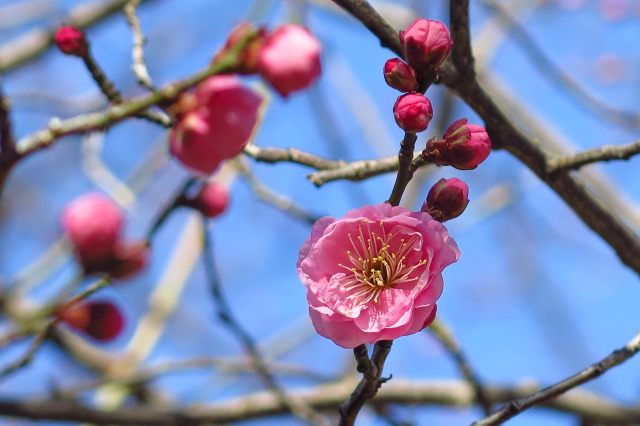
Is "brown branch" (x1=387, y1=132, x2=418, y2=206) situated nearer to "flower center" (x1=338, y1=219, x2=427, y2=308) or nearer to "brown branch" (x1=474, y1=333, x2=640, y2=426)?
"flower center" (x1=338, y1=219, x2=427, y2=308)

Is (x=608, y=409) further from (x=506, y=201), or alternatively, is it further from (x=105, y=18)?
(x=105, y=18)

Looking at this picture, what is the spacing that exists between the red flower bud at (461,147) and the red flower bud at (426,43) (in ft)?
0.37

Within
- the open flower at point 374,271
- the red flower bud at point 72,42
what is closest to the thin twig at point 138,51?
the red flower bud at point 72,42

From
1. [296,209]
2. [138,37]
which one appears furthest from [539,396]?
[138,37]

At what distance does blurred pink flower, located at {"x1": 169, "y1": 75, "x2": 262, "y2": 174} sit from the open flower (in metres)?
0.22

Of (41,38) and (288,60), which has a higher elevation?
(41,38)

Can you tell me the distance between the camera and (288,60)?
877 mm

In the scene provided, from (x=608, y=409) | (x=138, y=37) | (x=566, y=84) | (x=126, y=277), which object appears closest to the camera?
(x=126, y=277)

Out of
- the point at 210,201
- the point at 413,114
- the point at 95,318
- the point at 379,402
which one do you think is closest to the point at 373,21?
the point at 413,114

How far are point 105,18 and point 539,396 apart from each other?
2494mm

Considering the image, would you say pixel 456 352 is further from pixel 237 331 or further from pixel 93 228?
pixel 93 228

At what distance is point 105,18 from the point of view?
2693 mm

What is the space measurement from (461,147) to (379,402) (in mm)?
1387

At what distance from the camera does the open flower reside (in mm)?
929
